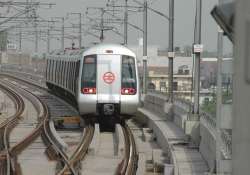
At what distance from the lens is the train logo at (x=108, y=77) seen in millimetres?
23062

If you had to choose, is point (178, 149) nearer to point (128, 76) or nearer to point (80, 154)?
point (80, 154)

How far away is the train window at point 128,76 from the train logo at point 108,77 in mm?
411

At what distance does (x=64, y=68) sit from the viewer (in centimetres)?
3181

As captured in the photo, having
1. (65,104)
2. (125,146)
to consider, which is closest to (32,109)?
(65,104)

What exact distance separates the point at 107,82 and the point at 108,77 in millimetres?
181

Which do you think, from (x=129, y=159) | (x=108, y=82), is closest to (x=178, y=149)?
(x=129, y=159)

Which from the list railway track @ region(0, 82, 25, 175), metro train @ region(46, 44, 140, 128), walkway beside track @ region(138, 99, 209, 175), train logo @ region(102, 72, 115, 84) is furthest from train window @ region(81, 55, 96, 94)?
railway track @ region(0, 82, 25, 175)

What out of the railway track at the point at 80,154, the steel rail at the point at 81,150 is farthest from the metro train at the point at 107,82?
the railway track at the point at 80,154

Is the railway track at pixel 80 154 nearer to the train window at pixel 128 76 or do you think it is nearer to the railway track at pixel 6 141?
the railway track at pixel 6 141

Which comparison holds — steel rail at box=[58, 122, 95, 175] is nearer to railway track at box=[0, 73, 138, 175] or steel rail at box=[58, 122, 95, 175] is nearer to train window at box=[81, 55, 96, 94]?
railway track at box=[0, 73, 138, 175]

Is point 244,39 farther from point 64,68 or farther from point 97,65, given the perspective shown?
point 64,68

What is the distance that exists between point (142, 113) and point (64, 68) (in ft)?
17.3

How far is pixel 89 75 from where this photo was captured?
912 inches

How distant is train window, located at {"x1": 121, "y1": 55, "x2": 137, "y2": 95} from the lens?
76.0 feet
